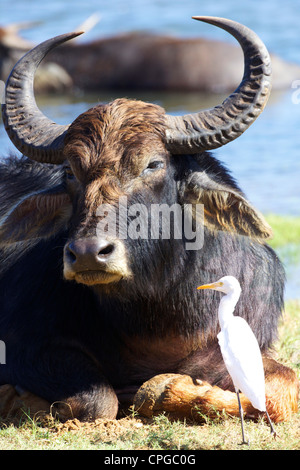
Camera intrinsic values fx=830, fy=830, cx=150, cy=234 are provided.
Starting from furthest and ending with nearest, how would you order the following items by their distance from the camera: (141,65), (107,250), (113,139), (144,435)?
(141,65) < (113,139) < (144,435) < (107,250)

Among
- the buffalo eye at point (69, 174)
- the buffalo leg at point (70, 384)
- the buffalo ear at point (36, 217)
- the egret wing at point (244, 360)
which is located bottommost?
the buffalo leg at point (70, 384)

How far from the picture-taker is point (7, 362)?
496cm

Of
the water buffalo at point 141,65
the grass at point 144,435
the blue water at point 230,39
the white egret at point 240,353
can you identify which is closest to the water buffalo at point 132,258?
the grass at point 144,435

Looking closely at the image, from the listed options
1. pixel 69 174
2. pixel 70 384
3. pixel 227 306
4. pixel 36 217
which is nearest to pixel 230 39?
pixel 36 217

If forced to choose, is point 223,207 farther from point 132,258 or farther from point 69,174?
point 69,174

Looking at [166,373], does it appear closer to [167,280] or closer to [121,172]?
[167,280]

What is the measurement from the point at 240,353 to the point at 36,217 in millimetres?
1602

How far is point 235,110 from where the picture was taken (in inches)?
181

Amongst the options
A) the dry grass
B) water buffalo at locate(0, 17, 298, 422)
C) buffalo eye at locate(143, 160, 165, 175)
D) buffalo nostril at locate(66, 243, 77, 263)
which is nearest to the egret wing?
the dry grass

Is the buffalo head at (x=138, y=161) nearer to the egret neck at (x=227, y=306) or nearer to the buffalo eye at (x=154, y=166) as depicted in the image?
the buffalo eye at (x=154, y=166)

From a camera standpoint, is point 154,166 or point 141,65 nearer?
point 154,166

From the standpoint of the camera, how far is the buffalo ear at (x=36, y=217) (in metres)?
4.84

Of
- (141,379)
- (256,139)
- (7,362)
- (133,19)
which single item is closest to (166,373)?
(141,379)

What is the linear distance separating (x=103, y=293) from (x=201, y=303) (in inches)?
22.7
